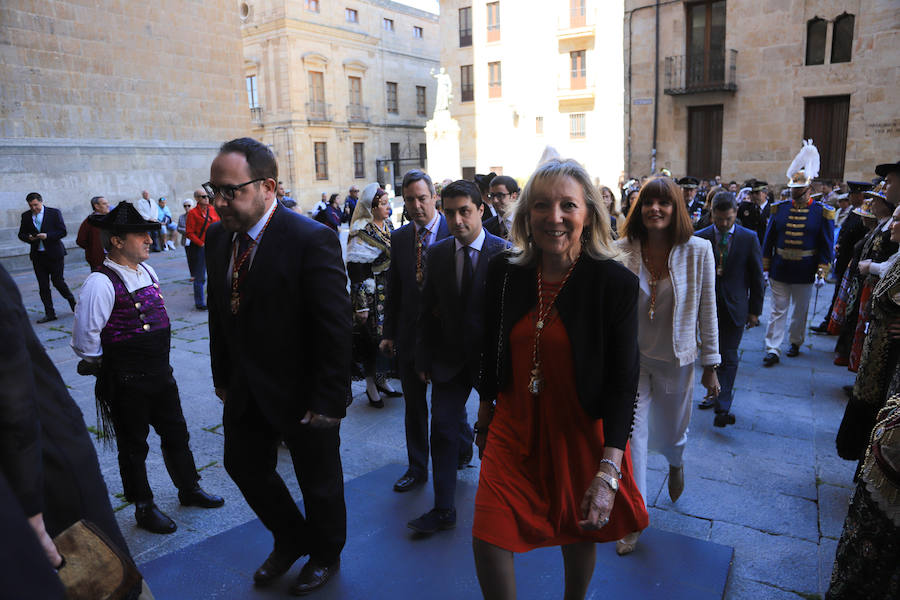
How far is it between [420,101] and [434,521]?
4109 cm

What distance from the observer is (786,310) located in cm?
673

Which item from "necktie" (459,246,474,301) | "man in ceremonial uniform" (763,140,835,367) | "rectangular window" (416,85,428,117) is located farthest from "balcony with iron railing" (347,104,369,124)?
"necktie" (459,246,474,301)

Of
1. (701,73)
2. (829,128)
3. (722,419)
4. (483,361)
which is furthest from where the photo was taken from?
(701,73)

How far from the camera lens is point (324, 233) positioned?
104 inches

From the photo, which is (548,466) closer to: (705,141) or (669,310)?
(669,310)

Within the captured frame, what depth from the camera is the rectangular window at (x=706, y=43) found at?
18922 millimetres

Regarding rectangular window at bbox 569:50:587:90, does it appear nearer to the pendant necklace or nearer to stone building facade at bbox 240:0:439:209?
stone building facade at bbox 240:0:439:209

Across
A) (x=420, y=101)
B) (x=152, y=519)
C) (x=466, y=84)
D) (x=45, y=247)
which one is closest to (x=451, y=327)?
(x=152, y=519)

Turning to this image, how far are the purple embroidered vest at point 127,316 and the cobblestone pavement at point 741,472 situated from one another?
1.13 metres

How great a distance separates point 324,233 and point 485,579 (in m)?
1.50

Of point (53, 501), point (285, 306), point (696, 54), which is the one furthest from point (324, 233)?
point (696, 54)

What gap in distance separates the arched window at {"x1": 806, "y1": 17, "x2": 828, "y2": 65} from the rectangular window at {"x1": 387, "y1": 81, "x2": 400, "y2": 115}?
2639 centimetres

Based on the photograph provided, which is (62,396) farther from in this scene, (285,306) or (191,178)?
(191,178)

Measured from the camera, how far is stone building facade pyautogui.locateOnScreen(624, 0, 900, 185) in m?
16.6
